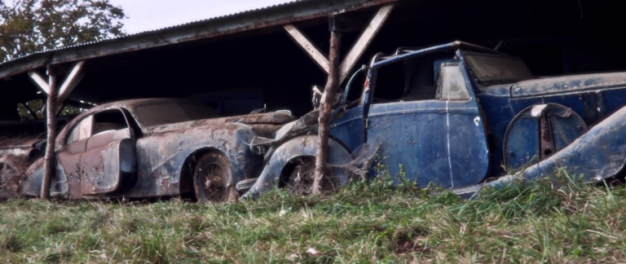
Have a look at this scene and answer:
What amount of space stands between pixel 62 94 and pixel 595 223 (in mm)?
10275

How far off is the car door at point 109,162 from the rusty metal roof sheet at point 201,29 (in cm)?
140

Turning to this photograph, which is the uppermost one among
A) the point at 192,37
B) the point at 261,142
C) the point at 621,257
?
the point at 192,37

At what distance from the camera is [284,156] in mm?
8438

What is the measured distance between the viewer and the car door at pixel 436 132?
691 cm

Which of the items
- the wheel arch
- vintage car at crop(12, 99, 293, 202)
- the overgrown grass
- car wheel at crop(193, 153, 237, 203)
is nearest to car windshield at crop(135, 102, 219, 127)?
vintage car at crop(12, 99, 293, 202)

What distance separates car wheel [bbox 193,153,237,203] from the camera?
9.48 meters

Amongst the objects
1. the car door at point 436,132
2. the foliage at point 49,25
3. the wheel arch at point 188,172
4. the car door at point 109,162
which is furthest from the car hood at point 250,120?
the foliage at point 49,25

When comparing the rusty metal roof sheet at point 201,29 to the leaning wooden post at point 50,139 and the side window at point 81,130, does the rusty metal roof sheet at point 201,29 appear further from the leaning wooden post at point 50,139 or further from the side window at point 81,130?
the side window at point 81,130

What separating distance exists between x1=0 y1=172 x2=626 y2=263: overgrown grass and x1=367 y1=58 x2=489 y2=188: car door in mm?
262

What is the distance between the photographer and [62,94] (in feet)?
42.8

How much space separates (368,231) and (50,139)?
816 cm

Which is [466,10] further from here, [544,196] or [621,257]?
[621,257]

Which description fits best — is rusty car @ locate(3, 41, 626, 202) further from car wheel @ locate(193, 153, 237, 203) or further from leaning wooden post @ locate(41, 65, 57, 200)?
leaning wooden post @ locate(41, 65, 57, 200)

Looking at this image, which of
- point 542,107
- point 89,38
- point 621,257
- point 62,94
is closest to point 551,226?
point 621,257
